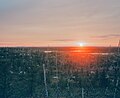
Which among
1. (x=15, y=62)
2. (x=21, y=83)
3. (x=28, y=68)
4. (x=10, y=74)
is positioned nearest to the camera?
(x=21, y=83)

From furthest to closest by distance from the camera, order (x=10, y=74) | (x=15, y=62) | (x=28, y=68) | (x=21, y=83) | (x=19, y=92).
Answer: (x=15, y=62)
(x=28, y=68)
(x=10, y=74)
(x=21, y=83)
(x=19, y=92)

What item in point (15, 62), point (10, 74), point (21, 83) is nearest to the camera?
point (21, 83)

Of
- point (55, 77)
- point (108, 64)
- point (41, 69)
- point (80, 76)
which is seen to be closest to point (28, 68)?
point (41, 69)

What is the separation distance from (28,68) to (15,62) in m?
3.81

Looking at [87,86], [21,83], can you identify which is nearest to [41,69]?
[21,83]

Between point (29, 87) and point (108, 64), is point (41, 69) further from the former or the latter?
point (108, 64)

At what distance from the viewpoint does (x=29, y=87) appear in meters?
34.4

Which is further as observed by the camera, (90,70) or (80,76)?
(90,70)

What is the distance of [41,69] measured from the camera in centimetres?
3994

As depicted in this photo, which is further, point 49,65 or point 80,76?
point 49,65

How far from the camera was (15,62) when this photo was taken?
143 ft

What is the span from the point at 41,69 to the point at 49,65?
153 inches

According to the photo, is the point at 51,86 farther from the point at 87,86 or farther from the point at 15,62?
the point at 15,62

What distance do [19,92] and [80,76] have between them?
26.4 ft
